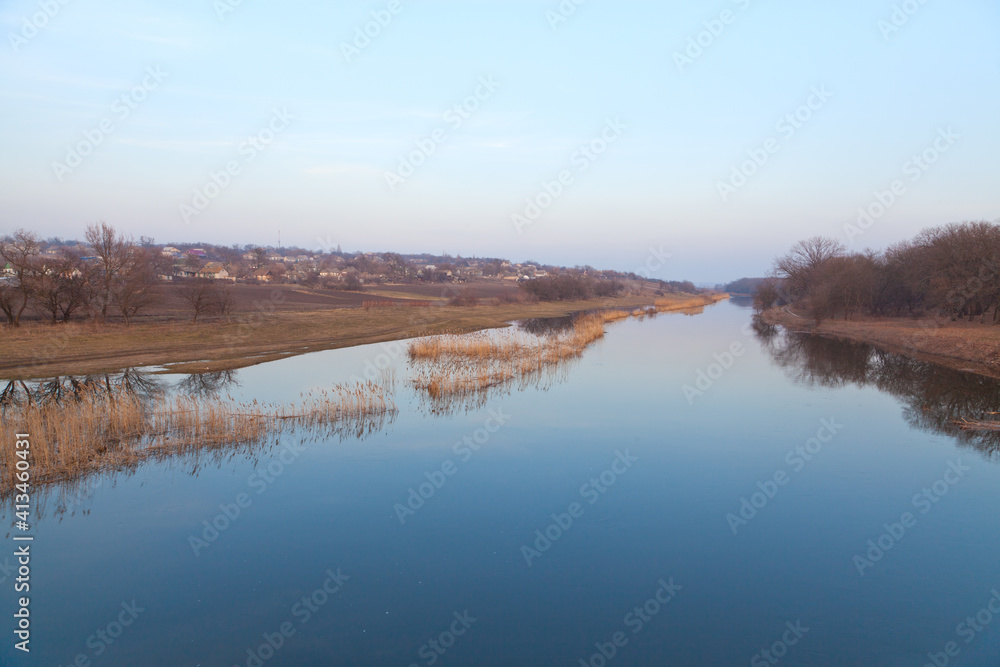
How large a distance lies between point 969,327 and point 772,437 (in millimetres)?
23139

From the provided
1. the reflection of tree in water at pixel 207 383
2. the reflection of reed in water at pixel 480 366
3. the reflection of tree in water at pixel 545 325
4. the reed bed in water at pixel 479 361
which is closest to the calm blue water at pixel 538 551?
the reflection of reed in water at pixel 480 366

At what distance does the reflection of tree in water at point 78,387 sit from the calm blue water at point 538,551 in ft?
17.8

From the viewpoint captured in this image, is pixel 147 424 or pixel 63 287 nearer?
pixel 147 424

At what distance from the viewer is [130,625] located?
620cm

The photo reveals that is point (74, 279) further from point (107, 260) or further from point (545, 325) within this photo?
point (545, 325)

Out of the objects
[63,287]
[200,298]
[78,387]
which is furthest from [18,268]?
[78,387]

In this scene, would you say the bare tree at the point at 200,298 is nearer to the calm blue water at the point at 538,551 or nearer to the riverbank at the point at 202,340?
the riverbank at the point at 202,340

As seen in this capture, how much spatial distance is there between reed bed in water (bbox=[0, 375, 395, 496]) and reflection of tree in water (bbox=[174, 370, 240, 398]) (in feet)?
3.43

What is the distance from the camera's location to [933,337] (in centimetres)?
2866

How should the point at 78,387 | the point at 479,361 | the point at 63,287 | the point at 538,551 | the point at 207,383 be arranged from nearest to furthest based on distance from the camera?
the point at 538,551 → the point at 78,387 → the point at 207,383 → the point at 479,361 → the point at 63,287

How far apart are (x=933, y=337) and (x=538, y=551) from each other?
1130 inches

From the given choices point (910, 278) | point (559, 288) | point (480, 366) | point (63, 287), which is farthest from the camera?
point (559, 288)

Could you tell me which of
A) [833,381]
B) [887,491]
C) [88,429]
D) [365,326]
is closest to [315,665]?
[88,429]

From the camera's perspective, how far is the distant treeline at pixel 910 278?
28.4 meters
